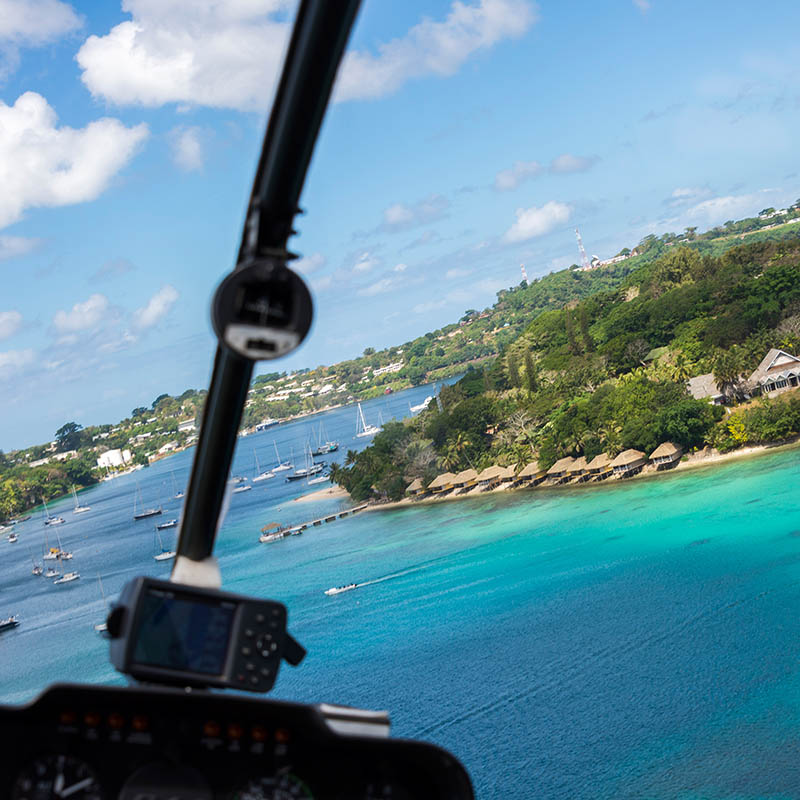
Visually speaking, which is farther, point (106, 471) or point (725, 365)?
point (106, 471)

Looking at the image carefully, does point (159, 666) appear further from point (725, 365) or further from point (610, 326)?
point (610, 326)

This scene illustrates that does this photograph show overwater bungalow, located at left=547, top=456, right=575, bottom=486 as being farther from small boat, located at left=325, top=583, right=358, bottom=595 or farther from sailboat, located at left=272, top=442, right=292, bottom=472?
sailboat, located at left=272, top=442, right=292, bottom=472

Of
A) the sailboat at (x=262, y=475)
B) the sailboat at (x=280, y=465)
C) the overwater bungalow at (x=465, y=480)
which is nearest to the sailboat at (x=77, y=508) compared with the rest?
the sailboat at (x=262, y=475)

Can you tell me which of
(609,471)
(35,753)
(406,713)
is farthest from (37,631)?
(35,753)

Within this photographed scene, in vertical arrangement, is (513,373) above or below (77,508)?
above

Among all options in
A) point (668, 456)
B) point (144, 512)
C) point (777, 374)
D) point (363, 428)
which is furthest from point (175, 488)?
point (777, 374)

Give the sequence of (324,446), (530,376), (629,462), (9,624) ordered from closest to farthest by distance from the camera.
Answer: (629,462) < (9,624) < (530,376) < (324,446)

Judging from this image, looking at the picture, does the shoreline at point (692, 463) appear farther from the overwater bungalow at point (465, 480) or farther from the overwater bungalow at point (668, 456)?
the overwater bungalow at point (465, 480)

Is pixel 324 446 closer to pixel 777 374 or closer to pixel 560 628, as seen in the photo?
pixel 777 374
